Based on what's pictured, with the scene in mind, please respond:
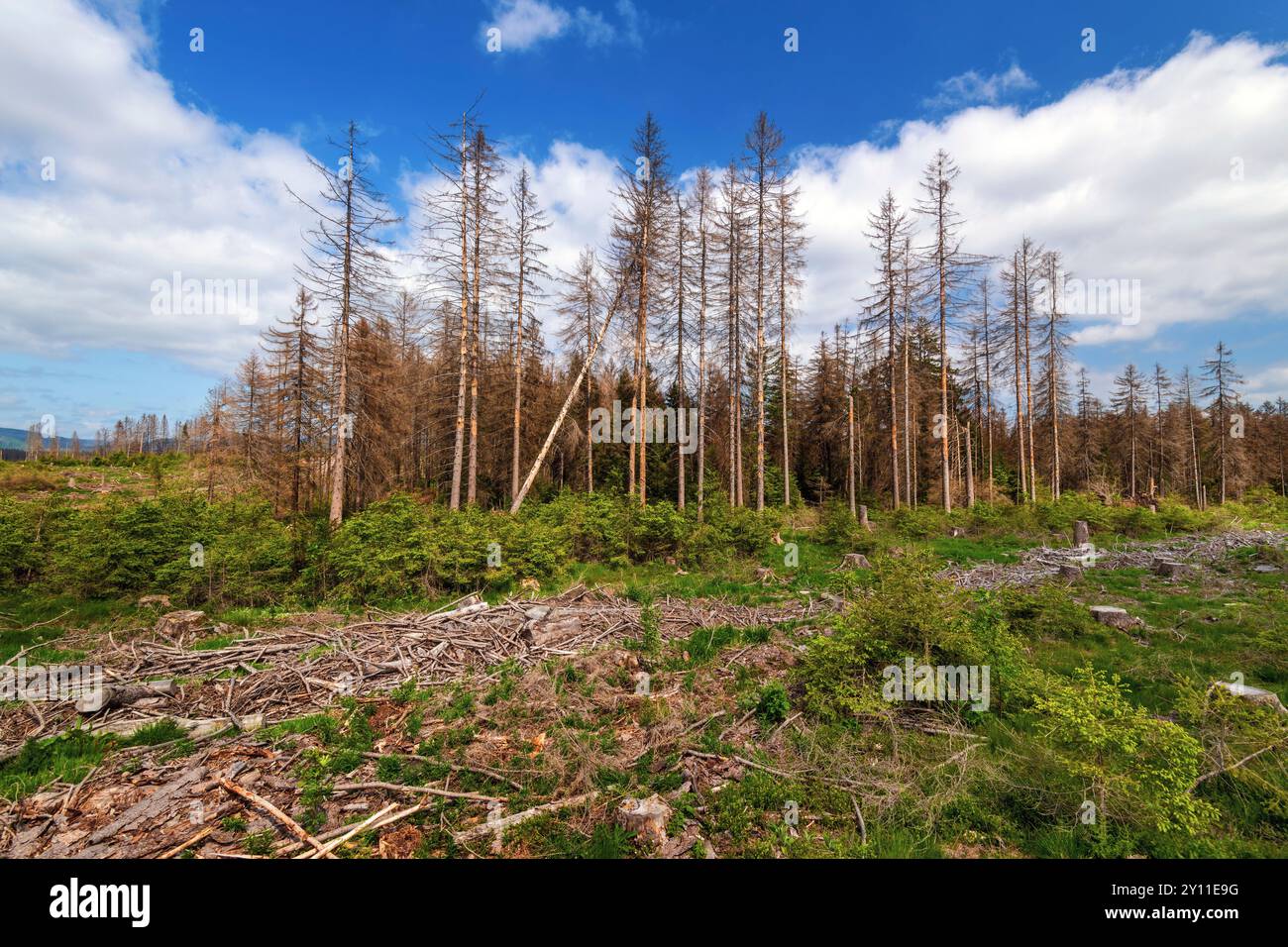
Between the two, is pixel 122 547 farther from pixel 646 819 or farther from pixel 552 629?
pixel 646 819

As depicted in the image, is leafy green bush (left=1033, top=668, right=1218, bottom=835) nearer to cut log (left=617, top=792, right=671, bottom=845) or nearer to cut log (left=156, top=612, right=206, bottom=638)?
cut log (left=617, top=792, right=671, bottom=845)

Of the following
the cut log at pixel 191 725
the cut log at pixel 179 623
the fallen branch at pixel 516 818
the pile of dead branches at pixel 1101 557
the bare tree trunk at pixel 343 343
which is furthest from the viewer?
the bare tree trunk at pixel 343 343

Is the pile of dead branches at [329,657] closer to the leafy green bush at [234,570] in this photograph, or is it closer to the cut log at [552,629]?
the cut log at [552,629]

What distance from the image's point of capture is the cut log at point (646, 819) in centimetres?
393

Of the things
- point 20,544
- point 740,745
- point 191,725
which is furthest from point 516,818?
point 20,544

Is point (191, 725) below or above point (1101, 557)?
below

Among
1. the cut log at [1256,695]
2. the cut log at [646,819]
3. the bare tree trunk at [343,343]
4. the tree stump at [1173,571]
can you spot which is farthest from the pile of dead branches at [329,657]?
the tree stump at [1173,571]

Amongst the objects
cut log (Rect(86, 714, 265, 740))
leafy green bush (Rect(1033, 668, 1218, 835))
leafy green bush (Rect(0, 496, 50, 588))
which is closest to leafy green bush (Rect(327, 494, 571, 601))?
cut log (Rect(86, 714, 265, 740))

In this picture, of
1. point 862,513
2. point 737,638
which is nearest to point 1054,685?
point 737,638

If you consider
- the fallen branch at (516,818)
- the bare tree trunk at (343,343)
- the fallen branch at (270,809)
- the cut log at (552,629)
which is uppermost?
the bare tree trunk at (343,343)

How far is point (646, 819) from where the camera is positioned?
4.03 m

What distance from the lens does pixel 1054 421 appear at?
3127cm
